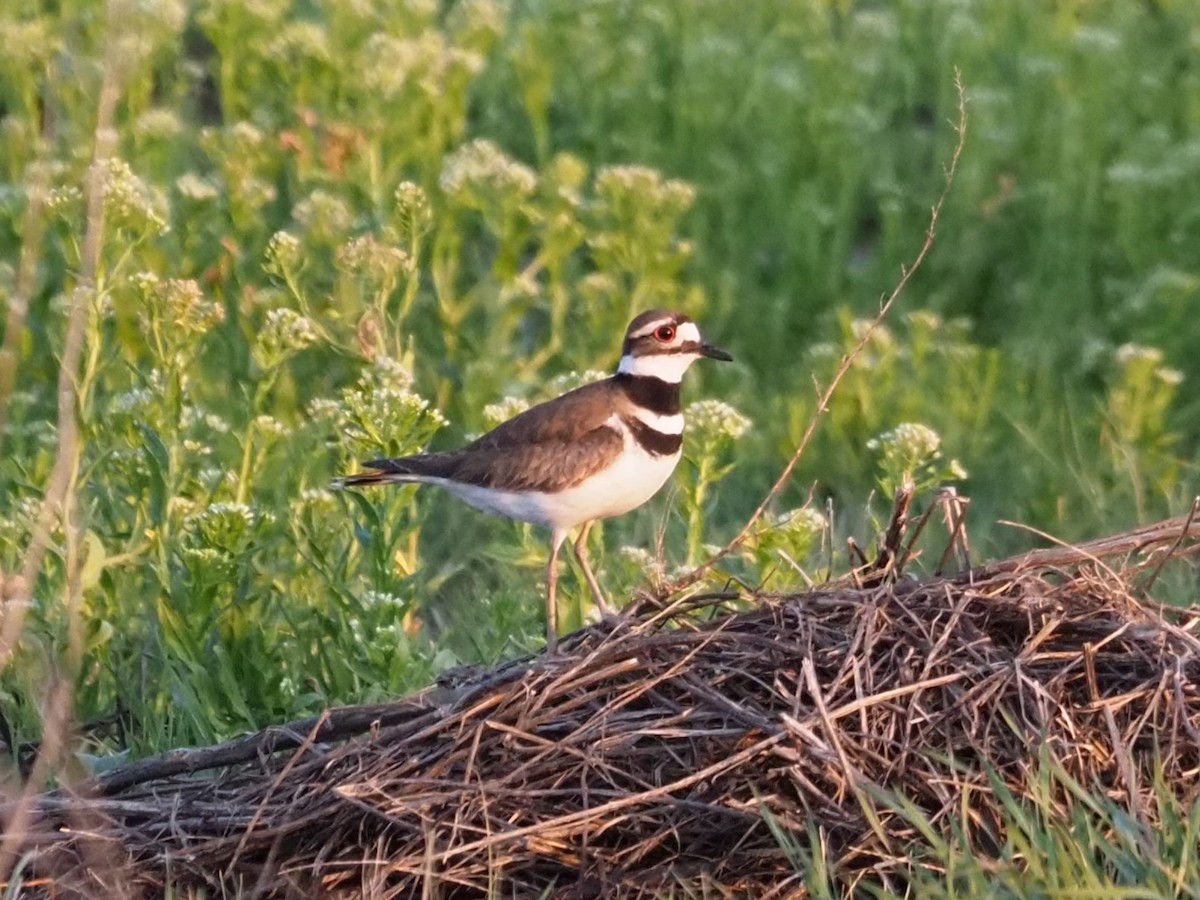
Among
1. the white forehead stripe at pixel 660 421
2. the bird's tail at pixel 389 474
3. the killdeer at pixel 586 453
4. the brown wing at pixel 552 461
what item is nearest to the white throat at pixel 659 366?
the killdeer at pixel 586 453

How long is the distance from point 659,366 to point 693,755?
1.82 m

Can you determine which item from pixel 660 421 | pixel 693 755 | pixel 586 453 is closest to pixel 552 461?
pixel 586 453

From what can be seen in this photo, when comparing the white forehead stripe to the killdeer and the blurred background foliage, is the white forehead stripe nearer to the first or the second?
the killdeer

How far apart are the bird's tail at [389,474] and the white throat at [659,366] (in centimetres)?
69

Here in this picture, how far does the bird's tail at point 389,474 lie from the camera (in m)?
4.88

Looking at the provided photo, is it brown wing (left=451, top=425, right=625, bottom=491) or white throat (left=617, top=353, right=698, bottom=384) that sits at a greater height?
white throat (left=617, top=353, right=698, bottom=384)

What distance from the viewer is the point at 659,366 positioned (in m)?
5.43

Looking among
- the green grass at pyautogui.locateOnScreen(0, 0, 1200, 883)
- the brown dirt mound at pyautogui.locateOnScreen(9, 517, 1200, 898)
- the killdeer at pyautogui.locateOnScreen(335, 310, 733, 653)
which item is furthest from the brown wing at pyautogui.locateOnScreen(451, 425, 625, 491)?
the brown dirt mound at pyautogui.locateOnScreen(9, 517, 1200, 898)

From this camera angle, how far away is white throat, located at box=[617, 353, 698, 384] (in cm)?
542

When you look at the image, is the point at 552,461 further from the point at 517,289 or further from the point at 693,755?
the point at 517,289

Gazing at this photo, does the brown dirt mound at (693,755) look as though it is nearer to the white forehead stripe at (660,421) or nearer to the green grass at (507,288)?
the green grass at (507,288)

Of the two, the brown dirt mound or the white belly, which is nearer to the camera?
the brown dirt mound

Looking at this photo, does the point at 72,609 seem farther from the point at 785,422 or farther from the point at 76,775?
the point at 785,422

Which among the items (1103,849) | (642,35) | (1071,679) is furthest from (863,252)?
(1103,849)
